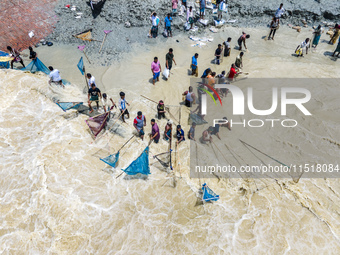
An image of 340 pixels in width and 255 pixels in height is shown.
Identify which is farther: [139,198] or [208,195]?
[139,198]

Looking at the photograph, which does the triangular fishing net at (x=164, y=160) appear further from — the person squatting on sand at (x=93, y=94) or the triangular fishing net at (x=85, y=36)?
the triangular fishing net at (x=85, y=36)

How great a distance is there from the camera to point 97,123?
8383 mm

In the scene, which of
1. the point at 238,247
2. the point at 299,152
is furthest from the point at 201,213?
the point at 299,152

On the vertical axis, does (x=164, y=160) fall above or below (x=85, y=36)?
below

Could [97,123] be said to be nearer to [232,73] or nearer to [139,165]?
[139,165]

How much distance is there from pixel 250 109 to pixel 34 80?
10295 mm

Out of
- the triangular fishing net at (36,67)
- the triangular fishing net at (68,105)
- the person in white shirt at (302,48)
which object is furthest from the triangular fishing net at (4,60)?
the person in white shirt at (302,48)

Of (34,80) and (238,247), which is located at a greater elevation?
(34,80)

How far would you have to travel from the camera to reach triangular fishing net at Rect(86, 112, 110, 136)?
326 inches

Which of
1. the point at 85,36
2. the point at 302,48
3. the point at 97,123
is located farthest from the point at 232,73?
the point at 85,36

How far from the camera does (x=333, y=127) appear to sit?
352 inches

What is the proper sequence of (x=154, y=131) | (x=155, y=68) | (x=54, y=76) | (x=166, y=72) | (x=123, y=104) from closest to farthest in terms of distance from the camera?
(x=154, y=131), (x=123, y=104), (x=54, y=76), (x=155, y=68), (x=166, y=72)

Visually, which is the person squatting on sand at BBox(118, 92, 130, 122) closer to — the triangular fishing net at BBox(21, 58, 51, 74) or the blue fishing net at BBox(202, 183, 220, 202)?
the blue fishing net at BBox(202, 183, 220, 202)

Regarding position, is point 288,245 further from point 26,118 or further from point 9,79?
point 9,79
